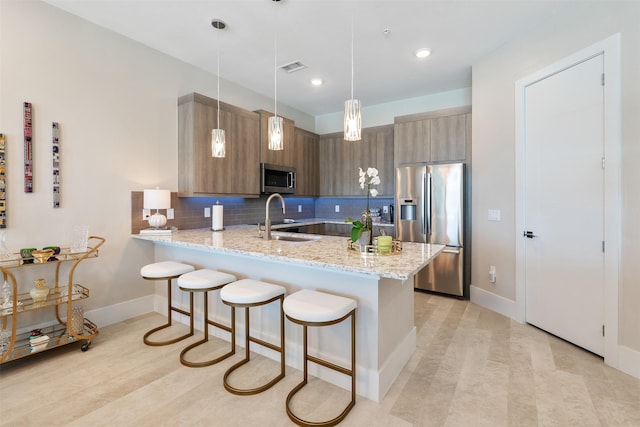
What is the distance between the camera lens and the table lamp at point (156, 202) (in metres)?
2.99

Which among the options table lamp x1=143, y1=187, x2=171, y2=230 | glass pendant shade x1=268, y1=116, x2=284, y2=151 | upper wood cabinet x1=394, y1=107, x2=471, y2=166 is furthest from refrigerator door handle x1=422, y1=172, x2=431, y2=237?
table lamp x1=143, y1=187, x2=171, y2=230

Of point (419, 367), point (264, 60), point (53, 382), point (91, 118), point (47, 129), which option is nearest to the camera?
point (53, 382)

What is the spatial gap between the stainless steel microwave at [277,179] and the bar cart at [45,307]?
2.15 m

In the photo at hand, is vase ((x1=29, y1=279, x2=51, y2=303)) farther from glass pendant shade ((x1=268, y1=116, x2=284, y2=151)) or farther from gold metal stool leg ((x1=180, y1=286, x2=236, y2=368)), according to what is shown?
glass pendant shade ((x1=268, y1=116, x2=284, y2=151))

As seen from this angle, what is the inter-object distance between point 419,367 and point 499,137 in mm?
2546

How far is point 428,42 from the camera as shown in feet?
10.0

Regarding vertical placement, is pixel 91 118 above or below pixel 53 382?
above

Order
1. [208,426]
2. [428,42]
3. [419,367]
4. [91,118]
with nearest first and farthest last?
[208,426] < [419,367] < [91,118] < [428,42]

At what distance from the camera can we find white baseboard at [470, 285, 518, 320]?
310 cm

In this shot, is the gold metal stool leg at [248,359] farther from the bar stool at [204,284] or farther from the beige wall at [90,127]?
the beige wall at [90,127]

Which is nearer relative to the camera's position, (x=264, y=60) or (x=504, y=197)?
(x=504, y=197)

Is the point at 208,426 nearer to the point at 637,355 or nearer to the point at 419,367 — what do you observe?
the point at 419,367

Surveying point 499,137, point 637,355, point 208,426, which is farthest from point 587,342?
point 208,426

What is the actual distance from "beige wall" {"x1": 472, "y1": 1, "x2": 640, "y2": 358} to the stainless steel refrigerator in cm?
22
